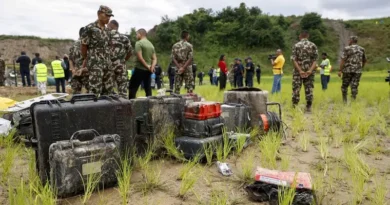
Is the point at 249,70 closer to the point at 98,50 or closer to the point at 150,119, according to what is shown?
the point at 98,50

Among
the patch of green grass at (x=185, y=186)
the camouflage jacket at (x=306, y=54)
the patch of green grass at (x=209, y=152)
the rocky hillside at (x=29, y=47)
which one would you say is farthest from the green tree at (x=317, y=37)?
the patch of green grass at (x=185, y=186)

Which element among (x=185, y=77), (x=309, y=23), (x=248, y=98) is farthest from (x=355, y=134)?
(x=309, y=23)

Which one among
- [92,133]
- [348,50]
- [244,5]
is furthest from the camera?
[244,5]

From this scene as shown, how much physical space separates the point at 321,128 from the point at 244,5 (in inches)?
1929

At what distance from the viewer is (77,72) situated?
4973 mm

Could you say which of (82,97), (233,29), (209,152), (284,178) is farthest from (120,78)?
(233,29)

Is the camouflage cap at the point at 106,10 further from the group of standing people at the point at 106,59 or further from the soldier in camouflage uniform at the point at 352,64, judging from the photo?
the soldier in camouflage uniform at the point at 352,64

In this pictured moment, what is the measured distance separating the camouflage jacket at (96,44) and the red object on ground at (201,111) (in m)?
1.45

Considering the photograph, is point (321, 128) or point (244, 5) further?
point (244, 5)

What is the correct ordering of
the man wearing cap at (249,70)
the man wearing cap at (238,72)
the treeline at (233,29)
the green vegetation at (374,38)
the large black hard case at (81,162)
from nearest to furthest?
the large black hard case at (81,162) → the man wearing cap at (238,72) → the man wearing cap at (249,70) → the green vegetation at (374,38) → the treeline at (233,29)

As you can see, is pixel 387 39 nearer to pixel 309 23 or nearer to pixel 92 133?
pixel 309 23

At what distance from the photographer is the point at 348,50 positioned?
8367mm

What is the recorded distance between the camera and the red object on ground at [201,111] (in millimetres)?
3753

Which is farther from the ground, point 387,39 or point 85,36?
point 387,39
